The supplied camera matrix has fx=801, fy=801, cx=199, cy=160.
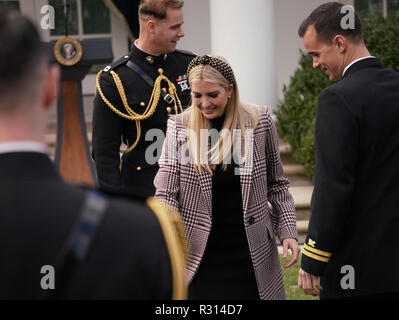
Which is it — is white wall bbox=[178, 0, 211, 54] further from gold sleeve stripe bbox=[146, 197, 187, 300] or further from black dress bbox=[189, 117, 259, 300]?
gold sleeve stripe bbox=[146, 197, 187, 300]

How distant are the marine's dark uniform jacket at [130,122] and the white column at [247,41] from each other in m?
4.04

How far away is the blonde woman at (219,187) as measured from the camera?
11.8 ft

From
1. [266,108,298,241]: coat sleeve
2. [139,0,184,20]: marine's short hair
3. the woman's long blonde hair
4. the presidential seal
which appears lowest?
[266,108,298,241]: coat sleeve

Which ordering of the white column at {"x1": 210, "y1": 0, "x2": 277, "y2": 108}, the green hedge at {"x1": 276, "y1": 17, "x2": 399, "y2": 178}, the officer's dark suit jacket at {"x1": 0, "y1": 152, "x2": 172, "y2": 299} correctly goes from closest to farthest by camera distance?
the officer's dark suit jacket at {"x1": 0, "y1": 152, "x2": 172, "y2": 299} → the green hedge at {"x1": 276, "y1": 17, "x2": 399, "y2": 178} → the white column at {"x1": 210, "y1": 0, "x2": 277, "y2": 108}

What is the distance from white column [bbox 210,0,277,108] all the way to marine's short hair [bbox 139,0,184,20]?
13.9 ft

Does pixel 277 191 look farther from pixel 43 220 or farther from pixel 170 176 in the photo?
pixel 43 220

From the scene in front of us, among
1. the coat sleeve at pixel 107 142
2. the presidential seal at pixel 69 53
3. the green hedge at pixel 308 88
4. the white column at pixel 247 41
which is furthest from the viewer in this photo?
the white column at pixel 247 41

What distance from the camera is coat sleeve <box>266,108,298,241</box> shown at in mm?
3781

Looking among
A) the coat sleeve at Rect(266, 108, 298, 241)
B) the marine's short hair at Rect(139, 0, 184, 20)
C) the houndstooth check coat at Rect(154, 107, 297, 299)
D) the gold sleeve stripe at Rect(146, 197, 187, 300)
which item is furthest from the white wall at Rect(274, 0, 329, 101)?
the gold sleeve stripe at Rect(146, 197, 187, 300)

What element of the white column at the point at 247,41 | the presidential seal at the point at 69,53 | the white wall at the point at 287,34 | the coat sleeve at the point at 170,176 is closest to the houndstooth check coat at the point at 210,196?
the coat sleeve at the point at 170,176

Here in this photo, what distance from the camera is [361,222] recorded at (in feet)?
10.7

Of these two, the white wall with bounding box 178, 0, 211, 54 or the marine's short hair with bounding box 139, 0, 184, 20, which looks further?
the white wall with bounding box 178, 0, 211, 54

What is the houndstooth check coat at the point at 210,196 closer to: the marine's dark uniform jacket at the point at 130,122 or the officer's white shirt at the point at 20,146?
the marine's dark uniform jacket at the point at 130,122

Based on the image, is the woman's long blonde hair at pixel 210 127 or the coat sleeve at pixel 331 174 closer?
the coat sleeve at pixel 331 174
